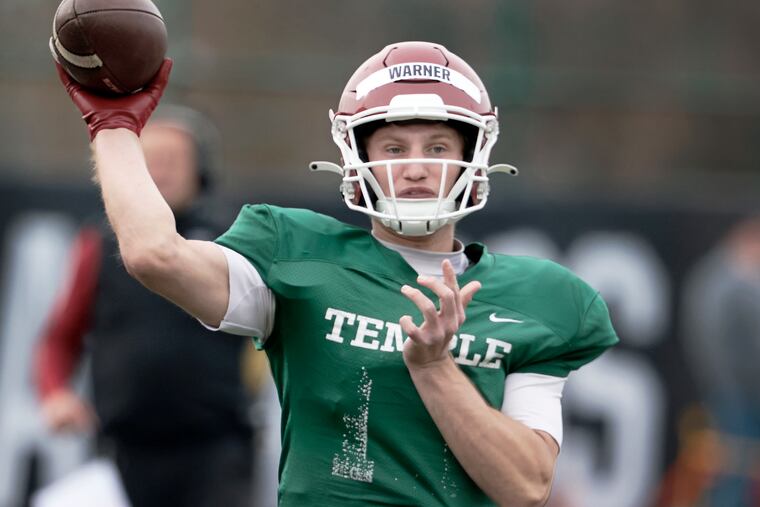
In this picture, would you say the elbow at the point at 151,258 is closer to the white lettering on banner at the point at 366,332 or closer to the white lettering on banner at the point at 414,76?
the white lettering on banner at the point at 366,332

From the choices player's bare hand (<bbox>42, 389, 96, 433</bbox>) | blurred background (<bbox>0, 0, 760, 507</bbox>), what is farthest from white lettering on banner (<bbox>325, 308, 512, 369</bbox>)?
blurred background (<bbox>0, 0, 760, 507</bbox>)

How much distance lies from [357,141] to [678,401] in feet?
17.1

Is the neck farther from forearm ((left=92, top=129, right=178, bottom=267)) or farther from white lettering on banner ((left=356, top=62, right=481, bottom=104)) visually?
→ forearm ((left=92, top=129, right=178, bottom=267))

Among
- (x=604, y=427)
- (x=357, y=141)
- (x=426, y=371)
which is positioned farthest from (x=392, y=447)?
(x=604, y=427)

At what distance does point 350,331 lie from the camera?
2.99 meters

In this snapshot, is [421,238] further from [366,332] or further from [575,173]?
[575,173]

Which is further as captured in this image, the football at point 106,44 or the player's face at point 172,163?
the player's face at point 172,163

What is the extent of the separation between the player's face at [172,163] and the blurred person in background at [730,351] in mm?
3570

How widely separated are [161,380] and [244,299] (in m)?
2.45

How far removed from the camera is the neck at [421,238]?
318 cm

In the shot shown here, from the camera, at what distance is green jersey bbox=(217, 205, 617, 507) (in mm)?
2971

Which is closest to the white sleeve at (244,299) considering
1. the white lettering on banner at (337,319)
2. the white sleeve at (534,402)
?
the white lettering on banner at (337,319)

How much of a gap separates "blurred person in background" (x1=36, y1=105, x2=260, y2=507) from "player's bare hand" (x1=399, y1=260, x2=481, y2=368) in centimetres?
253

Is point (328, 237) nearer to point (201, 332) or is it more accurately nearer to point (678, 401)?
point (201, 332)
